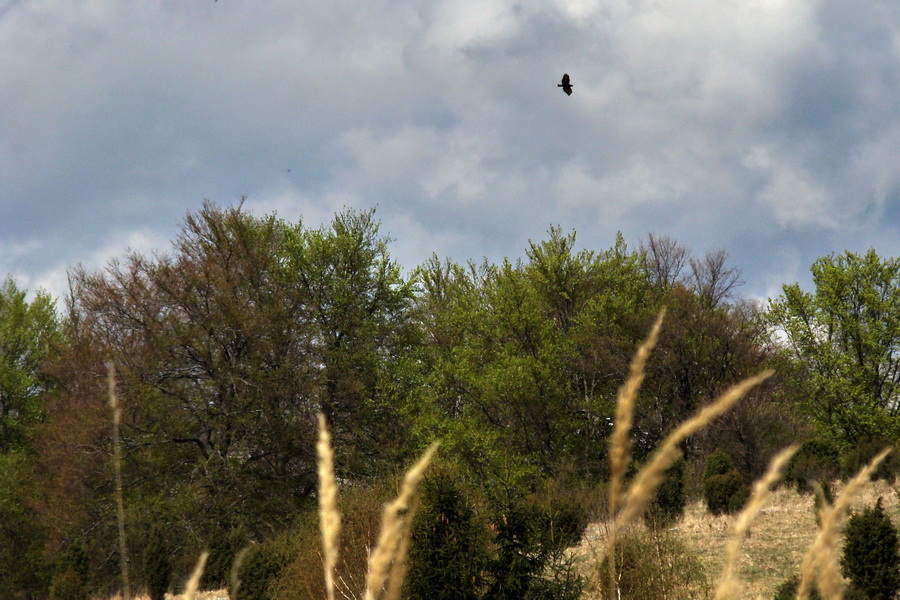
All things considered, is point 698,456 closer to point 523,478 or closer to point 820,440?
point 820,440

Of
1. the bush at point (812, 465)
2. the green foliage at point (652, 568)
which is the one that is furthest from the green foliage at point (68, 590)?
the bush at point (812, 465)

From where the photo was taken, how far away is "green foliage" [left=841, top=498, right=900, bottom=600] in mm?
11039

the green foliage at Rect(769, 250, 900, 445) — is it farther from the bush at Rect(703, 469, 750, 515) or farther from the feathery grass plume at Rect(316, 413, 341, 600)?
the feathery grass plume at Rect(316, 413, 341, 600)

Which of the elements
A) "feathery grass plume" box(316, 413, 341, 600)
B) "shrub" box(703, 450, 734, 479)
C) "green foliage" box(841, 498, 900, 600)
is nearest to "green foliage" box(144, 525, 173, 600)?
"shrub" box(703, 450, 734, 479)

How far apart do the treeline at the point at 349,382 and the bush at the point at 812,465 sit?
0.58 feet

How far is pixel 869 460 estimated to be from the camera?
21.2 meters

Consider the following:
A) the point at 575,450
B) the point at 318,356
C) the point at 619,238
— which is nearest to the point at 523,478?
the point at 575,450

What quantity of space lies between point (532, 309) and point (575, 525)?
12209 mm

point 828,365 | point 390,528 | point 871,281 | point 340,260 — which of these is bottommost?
point 390,528

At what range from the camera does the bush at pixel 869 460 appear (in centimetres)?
2058

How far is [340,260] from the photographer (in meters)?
26.7

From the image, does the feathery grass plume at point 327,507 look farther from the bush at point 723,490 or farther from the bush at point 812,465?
the bush at point 812,465

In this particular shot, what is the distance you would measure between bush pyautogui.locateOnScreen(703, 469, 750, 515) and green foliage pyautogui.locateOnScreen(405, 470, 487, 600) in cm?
1162

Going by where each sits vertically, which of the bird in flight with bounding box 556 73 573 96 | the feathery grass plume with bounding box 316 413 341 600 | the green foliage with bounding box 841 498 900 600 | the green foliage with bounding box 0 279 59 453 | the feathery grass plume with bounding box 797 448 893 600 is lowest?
the green foliage with bounding box 841 498 900 600
